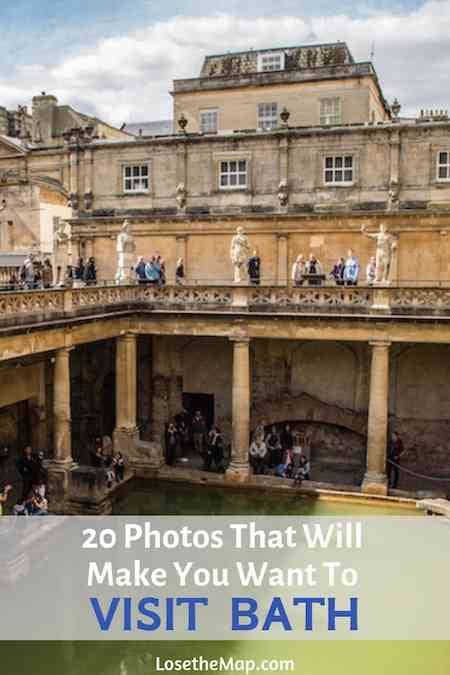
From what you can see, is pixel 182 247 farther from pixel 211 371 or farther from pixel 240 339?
pixel 240 339

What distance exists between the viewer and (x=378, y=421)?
21.1 m

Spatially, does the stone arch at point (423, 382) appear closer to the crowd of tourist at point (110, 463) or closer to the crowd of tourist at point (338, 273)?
the crowd of tourist at point (338, 273)

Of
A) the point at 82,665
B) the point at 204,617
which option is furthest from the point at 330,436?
the point at 82,665

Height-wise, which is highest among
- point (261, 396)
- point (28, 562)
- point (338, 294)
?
point (338, 294)

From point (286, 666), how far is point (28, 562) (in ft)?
19.7

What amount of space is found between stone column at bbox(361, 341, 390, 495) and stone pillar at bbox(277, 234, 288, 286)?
6.82m

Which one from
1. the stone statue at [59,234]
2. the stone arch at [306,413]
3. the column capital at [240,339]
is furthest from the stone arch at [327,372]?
the stone statue at [59,234]

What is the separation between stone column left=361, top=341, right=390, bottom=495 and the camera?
68.3 ft

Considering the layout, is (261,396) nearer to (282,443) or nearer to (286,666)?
(282,443)

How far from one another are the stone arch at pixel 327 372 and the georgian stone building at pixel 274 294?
5 centimetres

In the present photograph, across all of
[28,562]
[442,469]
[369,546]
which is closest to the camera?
[28,562]

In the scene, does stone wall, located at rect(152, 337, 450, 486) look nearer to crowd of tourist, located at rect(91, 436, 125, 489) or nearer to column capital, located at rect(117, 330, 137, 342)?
column capital, located at rect(117, 330, 137, 342)

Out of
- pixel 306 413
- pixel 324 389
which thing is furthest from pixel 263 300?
pixel 306 413

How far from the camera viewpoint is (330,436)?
2642 centimetres
